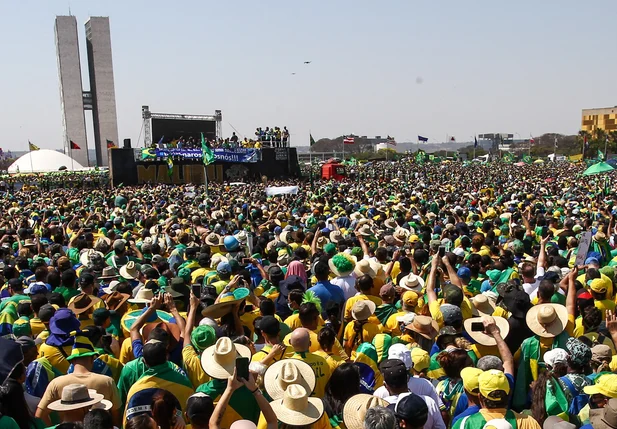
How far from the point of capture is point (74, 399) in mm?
3219

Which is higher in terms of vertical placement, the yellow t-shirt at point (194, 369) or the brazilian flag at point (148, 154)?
the brazilian flag at point (148, 154)

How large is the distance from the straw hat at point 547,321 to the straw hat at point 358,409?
179 centimetres

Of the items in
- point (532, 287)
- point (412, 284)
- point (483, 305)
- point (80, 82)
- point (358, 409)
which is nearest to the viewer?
point (358, 409)

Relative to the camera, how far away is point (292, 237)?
32.2ft

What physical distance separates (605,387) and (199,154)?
3132cm

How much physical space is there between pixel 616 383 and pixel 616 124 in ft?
368

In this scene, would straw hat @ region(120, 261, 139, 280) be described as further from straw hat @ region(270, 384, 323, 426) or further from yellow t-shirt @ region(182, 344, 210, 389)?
straw hat @ region(270, 384, 323, 426)

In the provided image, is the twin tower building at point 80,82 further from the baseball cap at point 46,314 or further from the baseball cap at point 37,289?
the baseball cap at point 46,314

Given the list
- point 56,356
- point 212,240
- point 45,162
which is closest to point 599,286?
point 56,356

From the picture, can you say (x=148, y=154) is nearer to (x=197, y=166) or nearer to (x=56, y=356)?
(x=197, y=166)

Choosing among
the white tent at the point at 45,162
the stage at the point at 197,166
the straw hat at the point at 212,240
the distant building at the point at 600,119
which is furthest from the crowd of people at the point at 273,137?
the distant building at the point at 600,119

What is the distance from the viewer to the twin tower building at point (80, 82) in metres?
86.2

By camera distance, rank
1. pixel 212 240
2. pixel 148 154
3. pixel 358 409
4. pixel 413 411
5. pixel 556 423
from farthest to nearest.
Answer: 1. pixel 148 154
2. pixel 212 240
3. pixel 556 423
4. pixel 358 409
5. pixel 413 411

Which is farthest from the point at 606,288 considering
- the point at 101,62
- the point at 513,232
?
the point at 101,62
